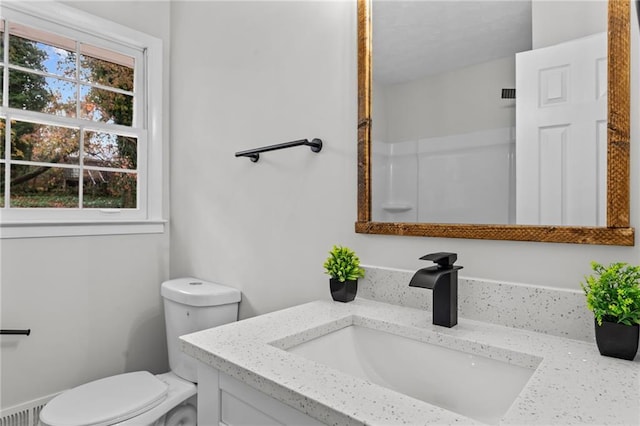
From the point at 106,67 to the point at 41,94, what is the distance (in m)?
0.35

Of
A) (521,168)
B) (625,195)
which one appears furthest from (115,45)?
(625,195)

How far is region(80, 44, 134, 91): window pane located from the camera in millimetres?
1917

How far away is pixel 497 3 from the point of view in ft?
3.29

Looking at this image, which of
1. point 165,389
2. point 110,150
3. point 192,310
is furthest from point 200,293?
point 110,150

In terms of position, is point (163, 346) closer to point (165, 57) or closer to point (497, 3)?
point (165, 57)

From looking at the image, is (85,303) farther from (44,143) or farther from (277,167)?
(277,167)

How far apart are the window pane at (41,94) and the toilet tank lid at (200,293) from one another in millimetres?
981

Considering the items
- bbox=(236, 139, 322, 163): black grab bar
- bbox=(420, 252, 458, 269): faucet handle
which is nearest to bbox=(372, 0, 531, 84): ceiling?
bbox=(236, 139, 322, 163): black grab bar

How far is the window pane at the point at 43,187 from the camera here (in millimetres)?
1699

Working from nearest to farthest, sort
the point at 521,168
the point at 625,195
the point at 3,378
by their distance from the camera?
the point at 625,195
the point at 521,168
the point at 3,378

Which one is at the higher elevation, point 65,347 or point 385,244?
point 385,244

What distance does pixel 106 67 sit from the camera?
1993 mm

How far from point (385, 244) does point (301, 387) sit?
24.8 inches

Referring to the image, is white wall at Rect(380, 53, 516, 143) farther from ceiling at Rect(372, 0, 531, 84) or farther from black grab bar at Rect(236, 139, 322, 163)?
black grab bar at Rect(236, 139, 322, 163)
